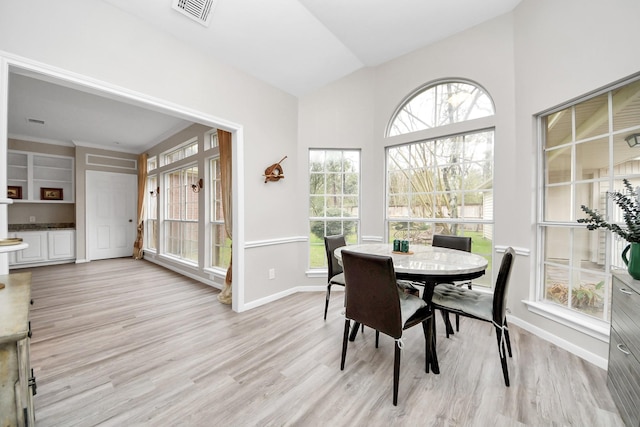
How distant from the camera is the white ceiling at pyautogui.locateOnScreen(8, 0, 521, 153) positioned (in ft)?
7.30

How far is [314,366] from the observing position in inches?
74.0

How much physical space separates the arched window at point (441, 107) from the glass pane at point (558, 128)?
0.53 metres

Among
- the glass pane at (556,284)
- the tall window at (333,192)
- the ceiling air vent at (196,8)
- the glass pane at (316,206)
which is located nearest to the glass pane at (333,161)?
the tall window at (333,192)

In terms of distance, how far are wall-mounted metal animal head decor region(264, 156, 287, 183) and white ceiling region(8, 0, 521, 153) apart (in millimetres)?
1054

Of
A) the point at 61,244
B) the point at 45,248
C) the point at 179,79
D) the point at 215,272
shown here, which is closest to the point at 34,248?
the point at 45,248

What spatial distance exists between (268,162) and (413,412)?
2762 millimetres

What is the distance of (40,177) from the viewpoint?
215 inches

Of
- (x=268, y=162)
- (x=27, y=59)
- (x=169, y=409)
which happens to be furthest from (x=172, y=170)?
(x=169, y=409)

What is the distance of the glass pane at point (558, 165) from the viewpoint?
2.25 m

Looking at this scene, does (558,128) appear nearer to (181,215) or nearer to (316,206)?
(316,206)

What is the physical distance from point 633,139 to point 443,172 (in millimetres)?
1474

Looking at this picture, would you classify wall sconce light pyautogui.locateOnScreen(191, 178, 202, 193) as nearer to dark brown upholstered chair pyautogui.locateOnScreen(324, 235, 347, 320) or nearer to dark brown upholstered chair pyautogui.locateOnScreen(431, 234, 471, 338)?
dark brown upholstered chair pyautogui.locateOnScreen(324, 235, 347, 320)

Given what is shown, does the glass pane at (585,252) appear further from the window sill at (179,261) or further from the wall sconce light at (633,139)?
the window sill at (179,261)

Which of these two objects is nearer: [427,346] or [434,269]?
[434,269]
